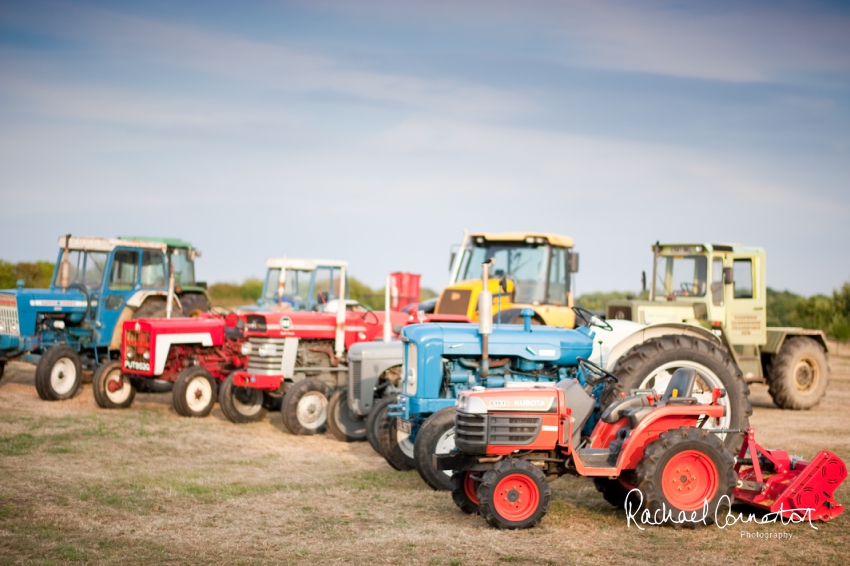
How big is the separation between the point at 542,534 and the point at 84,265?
10.3 m

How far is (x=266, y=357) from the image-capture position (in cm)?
1027

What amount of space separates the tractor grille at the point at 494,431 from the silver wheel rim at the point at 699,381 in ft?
5.71

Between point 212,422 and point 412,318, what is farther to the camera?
point 212,422

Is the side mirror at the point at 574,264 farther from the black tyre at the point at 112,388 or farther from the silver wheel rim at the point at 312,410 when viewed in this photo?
the black tyre at the point at 112,388

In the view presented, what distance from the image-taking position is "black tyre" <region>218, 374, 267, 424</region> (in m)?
10.4

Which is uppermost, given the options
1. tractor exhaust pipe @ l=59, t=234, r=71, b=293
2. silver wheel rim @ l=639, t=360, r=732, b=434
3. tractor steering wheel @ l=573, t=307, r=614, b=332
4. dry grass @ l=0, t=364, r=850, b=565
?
tractor exhaust pipe @ l=59, t=234, r=71, b=293

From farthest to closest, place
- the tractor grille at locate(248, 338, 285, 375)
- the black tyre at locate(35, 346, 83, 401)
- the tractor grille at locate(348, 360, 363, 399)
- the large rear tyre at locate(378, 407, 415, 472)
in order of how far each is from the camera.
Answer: the black tyre at locate(35, 346, 83, 401)
the tractor grille at locate(248, 338, 285, 375)
the tractor grille at locate(348, 360, 363, 399)
the large rear tyre at locate(378, 407, 415, 472)

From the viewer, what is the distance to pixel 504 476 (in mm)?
5297

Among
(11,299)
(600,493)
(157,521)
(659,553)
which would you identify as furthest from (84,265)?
(659,553)

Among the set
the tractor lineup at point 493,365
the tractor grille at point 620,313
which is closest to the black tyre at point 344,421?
the tractor lineup at point 493,365

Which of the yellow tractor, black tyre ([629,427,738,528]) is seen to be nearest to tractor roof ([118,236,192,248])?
the yellow tractor

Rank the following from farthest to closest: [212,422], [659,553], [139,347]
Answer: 1. [139,347]
2. [212,422]
3. [659,553]

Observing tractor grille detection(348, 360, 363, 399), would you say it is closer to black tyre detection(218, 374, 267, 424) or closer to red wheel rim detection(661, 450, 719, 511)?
black tyre detection(218, 374, 267, 424)

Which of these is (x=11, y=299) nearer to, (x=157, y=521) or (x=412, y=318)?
(x=412, y=318)
